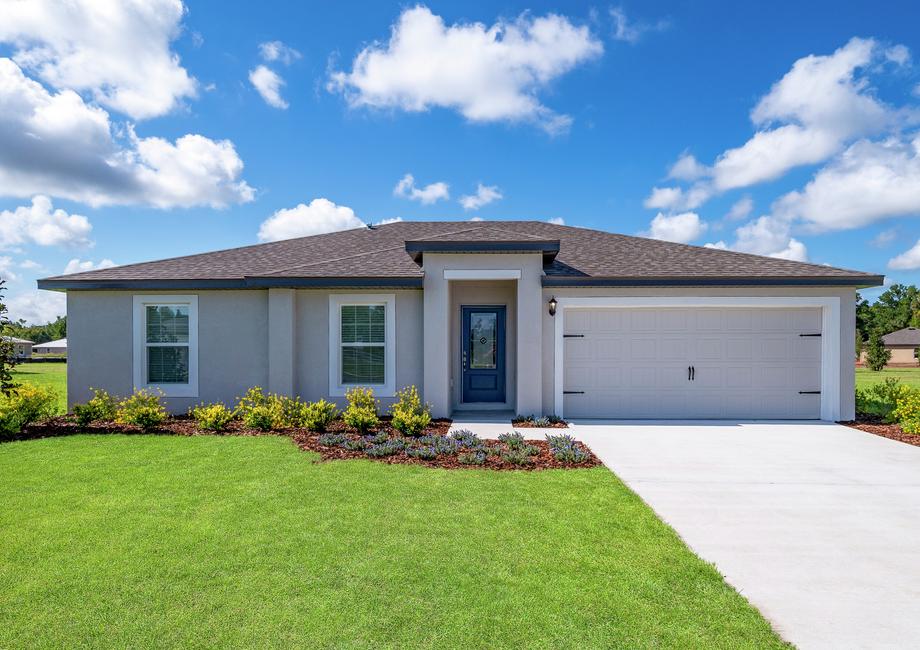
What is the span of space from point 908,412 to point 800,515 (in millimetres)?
6605

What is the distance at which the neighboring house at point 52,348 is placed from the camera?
4311 centimetres

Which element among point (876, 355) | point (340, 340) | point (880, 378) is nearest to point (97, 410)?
point (340, 340)

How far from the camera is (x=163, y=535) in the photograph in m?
3.79

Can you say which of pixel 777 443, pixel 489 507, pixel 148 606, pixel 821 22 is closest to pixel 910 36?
pixel 821 22

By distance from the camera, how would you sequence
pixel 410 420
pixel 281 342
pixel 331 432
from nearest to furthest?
pixel 410 420, pixel 331 432, pixel 281 342

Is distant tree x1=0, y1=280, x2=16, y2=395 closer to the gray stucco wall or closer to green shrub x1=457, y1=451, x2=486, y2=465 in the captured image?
the gray stucco wall

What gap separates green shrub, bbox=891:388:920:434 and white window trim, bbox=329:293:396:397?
9872mm

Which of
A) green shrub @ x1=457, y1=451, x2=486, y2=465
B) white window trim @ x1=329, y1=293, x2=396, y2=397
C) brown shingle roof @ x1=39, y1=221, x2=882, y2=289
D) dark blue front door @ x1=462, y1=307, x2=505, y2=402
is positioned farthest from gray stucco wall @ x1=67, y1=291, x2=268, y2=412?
green shrub @ x1=457, y1=451, x2=486, y2=465

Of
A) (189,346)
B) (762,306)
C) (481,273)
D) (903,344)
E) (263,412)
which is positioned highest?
(481,273)

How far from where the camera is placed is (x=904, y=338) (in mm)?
46469

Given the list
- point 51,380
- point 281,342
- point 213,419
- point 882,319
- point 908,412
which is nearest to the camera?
point 213,419

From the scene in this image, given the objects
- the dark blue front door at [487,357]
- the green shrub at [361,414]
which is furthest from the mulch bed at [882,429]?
the green shrub at [361,414]

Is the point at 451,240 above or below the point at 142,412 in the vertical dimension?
above

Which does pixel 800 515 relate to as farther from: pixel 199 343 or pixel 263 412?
pixel 199 343
